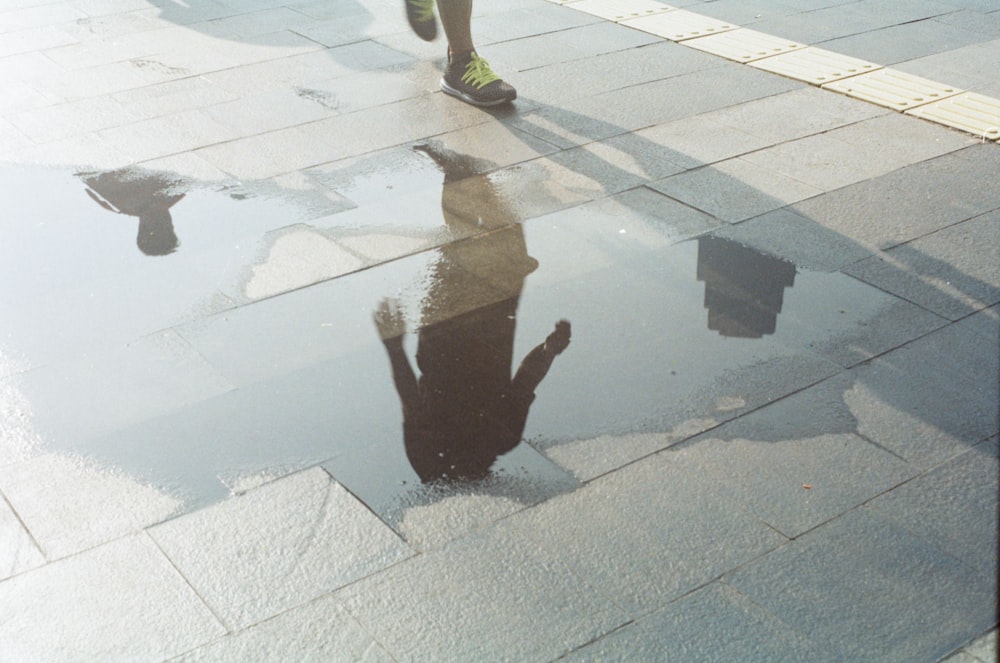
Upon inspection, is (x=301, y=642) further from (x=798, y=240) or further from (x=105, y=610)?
(x=798, y=240)

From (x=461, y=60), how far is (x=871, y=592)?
168 inches

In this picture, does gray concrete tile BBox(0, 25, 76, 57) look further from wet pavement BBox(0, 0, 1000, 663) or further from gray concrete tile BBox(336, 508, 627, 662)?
gray concrete tile BBox(336, 508, 627, 662)

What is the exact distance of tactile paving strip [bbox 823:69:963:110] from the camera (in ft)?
20.6

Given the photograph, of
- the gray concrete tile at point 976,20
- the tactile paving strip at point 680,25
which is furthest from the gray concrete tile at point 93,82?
the gray concrete tile at point 976,20

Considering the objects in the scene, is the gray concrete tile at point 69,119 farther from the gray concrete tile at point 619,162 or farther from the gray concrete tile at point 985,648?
the gray concrete tile at point 985,648

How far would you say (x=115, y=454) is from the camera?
3449 millimetres

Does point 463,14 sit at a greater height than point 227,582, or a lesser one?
greater

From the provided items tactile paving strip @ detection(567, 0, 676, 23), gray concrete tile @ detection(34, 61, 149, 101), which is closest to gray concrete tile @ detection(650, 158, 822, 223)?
tactile paving strip @ detection(567, 0, 676, 23)

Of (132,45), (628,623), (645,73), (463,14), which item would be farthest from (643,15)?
(628,623)

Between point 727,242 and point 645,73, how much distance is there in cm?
240

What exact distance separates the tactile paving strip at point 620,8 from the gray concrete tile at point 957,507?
5.27 metres

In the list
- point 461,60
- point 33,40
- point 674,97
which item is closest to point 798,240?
point 674,97

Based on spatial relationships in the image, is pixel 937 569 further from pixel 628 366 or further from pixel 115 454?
pixel 115 454

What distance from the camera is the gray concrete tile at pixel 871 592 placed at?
2.73 metres
